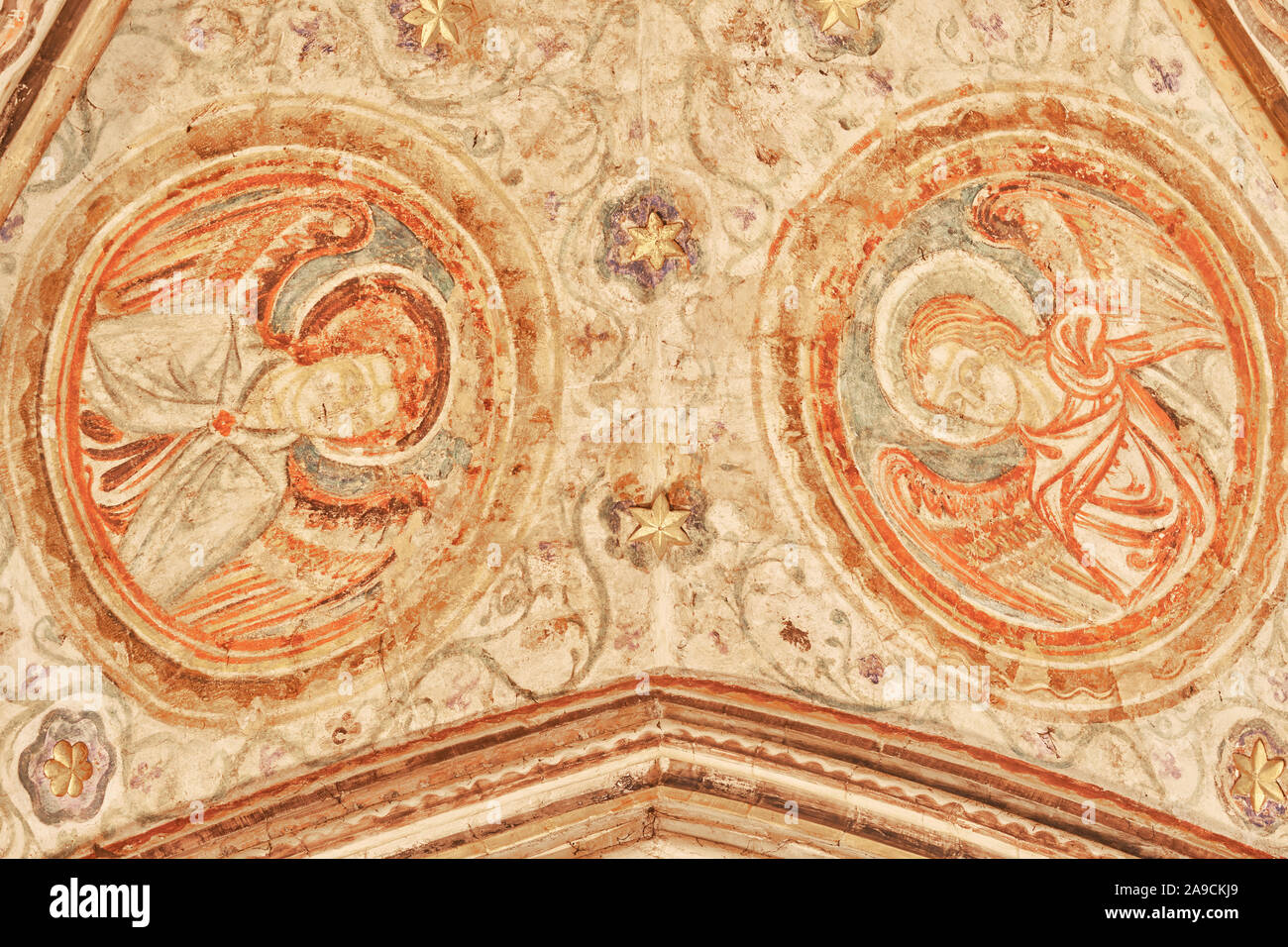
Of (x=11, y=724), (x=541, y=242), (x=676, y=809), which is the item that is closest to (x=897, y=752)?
(x=676, y=809)

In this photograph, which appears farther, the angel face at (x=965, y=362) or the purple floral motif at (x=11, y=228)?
the angel face at (x=965, y=362)

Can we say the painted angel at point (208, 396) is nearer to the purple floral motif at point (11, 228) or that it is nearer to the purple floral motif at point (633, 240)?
the purple floral motif at point (11, 228)

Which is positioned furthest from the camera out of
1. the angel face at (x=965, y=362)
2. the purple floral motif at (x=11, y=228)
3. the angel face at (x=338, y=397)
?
the angel face at (x=965, y=362)

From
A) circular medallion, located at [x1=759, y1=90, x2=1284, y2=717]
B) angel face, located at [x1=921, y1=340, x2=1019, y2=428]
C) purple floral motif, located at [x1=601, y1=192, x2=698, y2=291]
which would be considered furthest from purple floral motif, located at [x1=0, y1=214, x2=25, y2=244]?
angel face, located at [x1=921, y1=340, x2=1019, y2=428]

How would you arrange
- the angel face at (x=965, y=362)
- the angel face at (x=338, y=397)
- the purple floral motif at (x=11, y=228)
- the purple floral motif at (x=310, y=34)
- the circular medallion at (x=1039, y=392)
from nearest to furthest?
1. the purple floral motif at (x=11, y=228)
2. the purple floral motif at (x=310, y=34)
3. the circular medallion at (x=1039, y=392)
4. the angel face at (x=338, y=397)
5. the angel face at (x=965, y=362)

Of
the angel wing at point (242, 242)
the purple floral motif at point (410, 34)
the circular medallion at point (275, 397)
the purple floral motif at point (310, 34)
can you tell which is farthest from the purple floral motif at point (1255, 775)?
the purple floral motif at point (310, 34)

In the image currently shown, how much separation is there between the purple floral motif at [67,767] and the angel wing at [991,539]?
3.93m

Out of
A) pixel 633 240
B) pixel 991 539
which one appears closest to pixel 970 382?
pixel 991 539

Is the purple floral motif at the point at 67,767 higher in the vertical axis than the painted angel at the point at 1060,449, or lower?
lower

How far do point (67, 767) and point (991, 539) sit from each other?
178 inches

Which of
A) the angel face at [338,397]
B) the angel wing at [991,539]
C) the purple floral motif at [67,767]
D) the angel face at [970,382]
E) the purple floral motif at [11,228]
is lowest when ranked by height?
the purple floral motif at [67,767]

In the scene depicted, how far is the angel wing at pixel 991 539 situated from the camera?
20.8 feet

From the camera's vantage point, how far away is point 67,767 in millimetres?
5941

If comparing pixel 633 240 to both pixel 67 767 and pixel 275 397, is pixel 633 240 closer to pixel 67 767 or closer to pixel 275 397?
pixel 275 397
